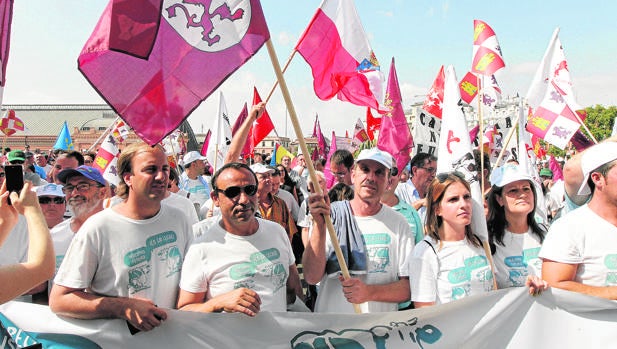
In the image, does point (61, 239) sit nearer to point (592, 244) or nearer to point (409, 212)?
point (409, 212)

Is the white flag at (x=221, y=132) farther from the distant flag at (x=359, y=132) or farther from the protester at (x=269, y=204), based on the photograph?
the distant flag at (x=359, y=132)

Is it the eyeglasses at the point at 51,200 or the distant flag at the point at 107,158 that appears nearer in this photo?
the eyeglasses at the point at 51,200

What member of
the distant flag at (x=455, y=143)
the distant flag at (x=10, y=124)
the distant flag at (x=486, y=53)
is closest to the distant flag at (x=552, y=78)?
the distant flag at (x=486, y=53)

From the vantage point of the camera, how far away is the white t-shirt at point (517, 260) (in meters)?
3.15

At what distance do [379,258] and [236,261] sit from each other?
3.13ft

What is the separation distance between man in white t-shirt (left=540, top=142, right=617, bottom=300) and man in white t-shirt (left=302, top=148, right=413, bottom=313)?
838 millimetres

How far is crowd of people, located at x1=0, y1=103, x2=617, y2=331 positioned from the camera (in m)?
2.54

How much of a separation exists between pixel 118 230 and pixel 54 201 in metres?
1.64

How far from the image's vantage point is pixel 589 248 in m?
2.63

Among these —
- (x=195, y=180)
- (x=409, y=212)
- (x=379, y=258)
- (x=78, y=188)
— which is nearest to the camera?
(x=379, y=258)

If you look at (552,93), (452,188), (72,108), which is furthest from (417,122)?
(72,108)

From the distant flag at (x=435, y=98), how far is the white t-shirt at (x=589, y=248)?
17.0 feet

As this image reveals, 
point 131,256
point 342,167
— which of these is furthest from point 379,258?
point 342,167

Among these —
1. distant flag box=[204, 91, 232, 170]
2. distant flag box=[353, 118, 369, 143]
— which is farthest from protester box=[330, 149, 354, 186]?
distant flag box=[353, 118, 369, 143]
